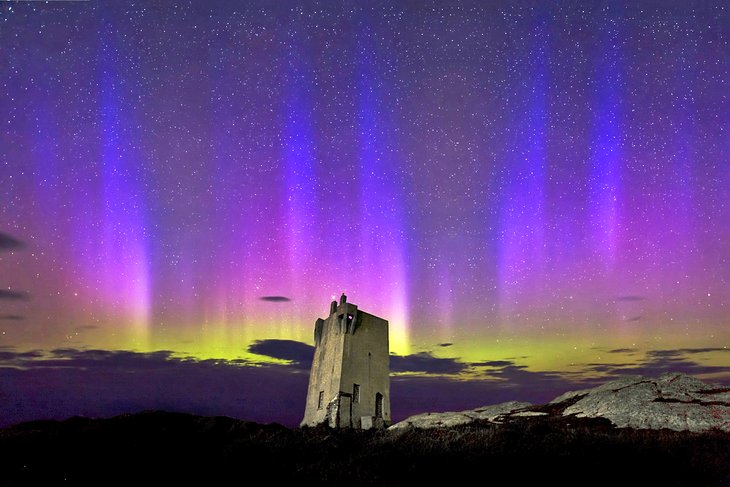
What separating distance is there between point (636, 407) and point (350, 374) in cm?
1790

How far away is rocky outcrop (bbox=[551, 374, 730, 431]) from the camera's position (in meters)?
17.7

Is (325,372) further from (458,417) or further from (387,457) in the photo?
(387,457)

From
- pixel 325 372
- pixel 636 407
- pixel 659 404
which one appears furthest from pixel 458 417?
pixel 325 372

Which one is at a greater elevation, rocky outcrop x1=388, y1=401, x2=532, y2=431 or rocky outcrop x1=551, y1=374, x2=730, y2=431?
rocky outcrop x1=551, y1=374, x2=730, y2=431

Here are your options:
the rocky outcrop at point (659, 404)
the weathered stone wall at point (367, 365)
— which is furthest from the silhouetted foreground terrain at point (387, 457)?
the weathered stone wall at point (367, 365)

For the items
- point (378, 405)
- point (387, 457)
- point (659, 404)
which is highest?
point (659, 404)

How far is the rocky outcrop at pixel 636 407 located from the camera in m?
17.9

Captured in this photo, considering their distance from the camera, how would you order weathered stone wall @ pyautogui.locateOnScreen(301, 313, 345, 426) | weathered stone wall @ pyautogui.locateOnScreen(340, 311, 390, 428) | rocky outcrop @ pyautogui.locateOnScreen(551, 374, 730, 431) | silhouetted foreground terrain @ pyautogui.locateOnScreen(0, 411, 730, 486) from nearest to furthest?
silhouetted foreground terrain @ pyautogui.locateOnScreen(0, 411, 730, 486)
rocky outcrop @ pyautogui.locateOnScreen(551, 374, 730, 431)
weathered stone wall @ pyautogui.locateOnScreen(340, 311, 390, 428)
weathered stone wall @ pyautogui.locateOnScreen(301, 313, 345, 426)

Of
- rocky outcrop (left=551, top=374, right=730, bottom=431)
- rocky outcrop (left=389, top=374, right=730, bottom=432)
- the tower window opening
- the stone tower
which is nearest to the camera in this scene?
rocky outcrop (left=551, top=374, right=730, bottom=431)

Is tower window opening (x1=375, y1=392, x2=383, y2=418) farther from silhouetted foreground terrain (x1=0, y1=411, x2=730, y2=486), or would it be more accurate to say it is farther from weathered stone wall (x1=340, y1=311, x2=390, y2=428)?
silhouetted foreground terrain (x1=0, y1=411, x2=730, y2=486)

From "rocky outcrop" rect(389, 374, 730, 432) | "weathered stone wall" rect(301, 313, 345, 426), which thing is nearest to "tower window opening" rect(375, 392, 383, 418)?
"weathered stone wall" rect(301, 313, 345, 426)

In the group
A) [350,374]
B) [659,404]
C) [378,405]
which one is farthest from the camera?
[378,405]

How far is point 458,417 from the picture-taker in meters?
23.6

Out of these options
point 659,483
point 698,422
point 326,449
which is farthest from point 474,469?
point 698,422
